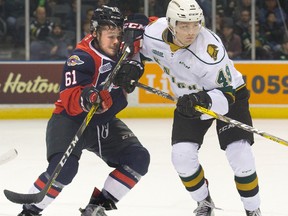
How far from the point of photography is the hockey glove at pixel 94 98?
382cm

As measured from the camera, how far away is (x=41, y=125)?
7.96 m

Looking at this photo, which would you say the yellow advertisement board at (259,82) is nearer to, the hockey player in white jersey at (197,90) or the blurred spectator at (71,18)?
the blurred spectator at (71,18)

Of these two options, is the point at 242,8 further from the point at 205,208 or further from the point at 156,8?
the point at 205,208

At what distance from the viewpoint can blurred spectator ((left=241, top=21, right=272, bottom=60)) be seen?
354 inches

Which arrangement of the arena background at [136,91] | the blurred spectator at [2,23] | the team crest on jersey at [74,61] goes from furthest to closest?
the blurred spectator at [2,23] → the arena background at [136,91] → the team crest on jersey at [74,61]

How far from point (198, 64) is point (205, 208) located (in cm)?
77

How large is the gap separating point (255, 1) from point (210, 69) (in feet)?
17.7

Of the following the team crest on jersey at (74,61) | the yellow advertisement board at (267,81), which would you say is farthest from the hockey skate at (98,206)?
the yellow advertisement board at (267,81)

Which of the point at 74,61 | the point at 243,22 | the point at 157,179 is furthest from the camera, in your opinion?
the point at 243,22

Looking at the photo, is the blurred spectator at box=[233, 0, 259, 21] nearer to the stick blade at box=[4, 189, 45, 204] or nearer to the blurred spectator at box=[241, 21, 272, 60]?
the blurred spectator at box=[241, 21, 272, 60]

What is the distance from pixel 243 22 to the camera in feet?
29.8

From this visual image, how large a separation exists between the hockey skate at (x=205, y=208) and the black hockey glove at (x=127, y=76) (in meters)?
0.68

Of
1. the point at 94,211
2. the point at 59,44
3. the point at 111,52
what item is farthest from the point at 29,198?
the point at 59,44

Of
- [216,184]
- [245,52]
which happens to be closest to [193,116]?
[216,184]
